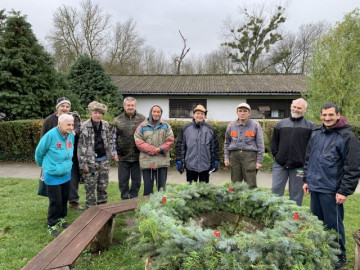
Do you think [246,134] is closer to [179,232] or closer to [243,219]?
[243,219]

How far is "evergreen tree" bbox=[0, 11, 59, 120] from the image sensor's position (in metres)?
10.2

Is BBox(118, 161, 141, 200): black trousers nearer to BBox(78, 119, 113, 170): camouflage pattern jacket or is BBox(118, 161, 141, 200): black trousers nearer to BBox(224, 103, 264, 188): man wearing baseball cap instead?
BBox(78, 119, 113, 170): camouflage pattern jacket

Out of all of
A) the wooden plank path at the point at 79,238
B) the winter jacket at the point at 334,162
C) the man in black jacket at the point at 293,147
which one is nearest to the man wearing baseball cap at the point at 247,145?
the man in black jacket at the point at 293,147

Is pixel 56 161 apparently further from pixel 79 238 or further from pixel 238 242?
pixel 238 242

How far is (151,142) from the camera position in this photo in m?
4.70

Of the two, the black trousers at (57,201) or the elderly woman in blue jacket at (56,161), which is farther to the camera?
the black trousers at (57,201)

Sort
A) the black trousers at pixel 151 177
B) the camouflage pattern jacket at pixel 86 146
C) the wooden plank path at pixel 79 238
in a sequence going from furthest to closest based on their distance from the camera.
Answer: the black trousers at pixel 151 177
the camouflage pattern jacket at pixel 86 146
the wooden plank path at pixel 79 238

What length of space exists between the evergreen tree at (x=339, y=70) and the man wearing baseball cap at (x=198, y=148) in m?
7.70

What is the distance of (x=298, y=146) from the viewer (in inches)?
165

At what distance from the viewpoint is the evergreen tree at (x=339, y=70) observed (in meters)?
10.2

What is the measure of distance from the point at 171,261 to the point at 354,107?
10590mm

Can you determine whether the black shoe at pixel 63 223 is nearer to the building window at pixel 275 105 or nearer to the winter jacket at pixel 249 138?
the winter jacket at pixel 249 138

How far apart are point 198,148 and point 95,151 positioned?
1.76 meters

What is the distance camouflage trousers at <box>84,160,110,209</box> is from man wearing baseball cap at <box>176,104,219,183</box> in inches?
52.1
